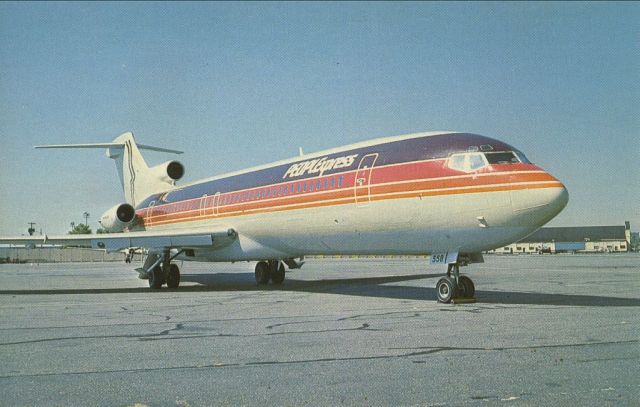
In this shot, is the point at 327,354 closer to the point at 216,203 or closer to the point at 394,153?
the point at 394,153

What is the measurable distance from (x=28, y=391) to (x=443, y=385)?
3.77 meters

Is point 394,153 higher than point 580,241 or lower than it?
higher

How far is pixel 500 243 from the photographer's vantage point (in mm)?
12352

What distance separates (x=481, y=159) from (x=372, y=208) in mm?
2863

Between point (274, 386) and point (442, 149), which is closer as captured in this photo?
point (274, 386)

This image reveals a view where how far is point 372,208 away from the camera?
14.4m

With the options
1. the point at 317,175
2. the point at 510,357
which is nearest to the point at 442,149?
the point at 317,175

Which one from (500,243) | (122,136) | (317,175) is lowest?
(500,243)

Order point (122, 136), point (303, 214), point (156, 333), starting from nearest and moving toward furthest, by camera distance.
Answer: point (156, 333), point (303, 214), point (122, 136)

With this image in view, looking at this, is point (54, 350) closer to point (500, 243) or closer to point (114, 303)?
point (114, 303)

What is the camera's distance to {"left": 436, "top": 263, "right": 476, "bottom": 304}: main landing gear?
1305cm

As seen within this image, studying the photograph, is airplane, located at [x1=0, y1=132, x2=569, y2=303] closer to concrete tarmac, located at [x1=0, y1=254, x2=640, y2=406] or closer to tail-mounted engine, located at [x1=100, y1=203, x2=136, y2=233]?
concrete tarmac, located at [x1=0, y1=254, x2=640, y2=406]

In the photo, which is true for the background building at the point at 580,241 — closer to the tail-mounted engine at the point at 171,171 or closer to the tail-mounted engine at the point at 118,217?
the tail-mounted engine at the point at 171,171

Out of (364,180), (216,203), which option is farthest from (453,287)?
(216,203)
